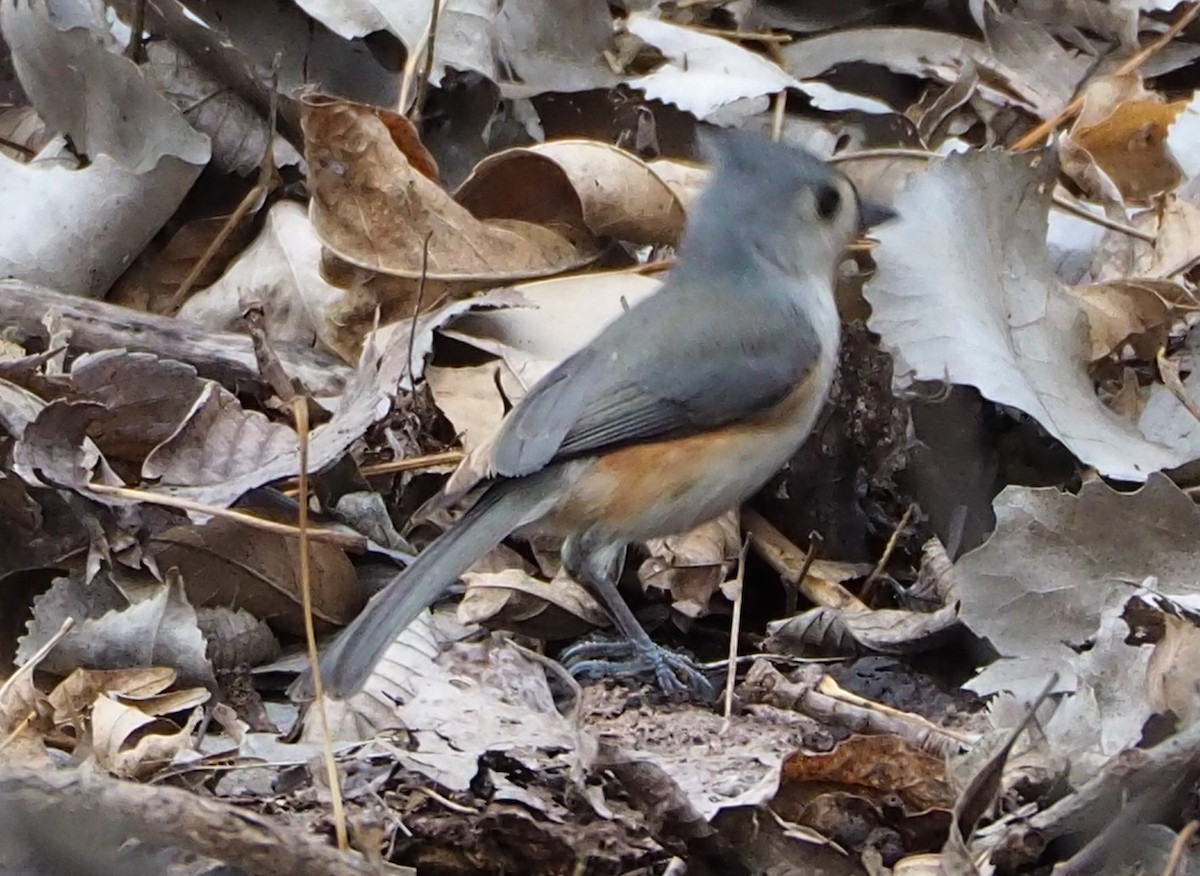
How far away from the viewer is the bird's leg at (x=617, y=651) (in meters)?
3.16

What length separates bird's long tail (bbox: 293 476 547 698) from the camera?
2682mm

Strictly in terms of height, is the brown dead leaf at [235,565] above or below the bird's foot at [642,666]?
above

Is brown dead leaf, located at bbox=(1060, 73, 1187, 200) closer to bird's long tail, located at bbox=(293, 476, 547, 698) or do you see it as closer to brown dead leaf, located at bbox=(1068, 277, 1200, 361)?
brown dead leaf, located at bbox=(1068, 277, 1200, 361)

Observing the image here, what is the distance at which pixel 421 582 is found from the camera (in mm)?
2838

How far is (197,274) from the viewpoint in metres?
4.09

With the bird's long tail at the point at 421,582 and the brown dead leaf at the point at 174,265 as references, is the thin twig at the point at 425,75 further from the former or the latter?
the bird's long tail at the point at 421,582

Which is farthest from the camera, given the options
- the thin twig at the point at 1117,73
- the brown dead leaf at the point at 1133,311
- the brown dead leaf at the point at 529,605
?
A: the thin twig at the point at 1117,73

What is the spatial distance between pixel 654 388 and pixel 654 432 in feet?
0.28

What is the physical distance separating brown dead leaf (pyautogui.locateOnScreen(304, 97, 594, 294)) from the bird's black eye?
0.64 metres

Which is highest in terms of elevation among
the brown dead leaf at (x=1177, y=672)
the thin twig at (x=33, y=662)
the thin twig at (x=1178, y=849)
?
the thin twig at (x=33, y=662)

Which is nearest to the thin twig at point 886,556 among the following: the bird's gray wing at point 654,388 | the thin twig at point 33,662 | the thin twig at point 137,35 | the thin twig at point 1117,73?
the bird's gray wing at point 654,388

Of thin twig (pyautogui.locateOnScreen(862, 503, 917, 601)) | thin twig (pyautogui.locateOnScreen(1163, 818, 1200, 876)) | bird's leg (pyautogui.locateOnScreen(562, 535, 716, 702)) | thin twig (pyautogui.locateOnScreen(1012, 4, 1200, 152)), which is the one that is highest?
thin twig (pyautogui.locateOnScreen(1163, 818, 1200, 876))

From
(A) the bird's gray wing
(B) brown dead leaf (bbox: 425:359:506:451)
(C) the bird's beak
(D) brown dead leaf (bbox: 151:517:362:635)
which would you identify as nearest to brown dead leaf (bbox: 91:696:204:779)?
(D) brown dead leaf (bbox: 151:517:362:635)

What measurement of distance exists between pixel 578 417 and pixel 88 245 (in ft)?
4.58
